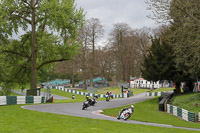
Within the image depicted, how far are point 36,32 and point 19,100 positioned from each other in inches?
331

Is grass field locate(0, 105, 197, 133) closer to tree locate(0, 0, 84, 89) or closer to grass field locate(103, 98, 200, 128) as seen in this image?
grass field locate(103, 98, 200, 128)

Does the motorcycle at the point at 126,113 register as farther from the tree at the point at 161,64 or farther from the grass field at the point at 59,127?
the tree at the point at 161,64

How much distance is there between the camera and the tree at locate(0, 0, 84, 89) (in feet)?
87.8

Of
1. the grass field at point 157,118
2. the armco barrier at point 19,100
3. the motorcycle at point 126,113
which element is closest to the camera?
the motorcycle at point 126,113

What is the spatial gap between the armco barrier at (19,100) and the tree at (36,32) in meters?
2.63

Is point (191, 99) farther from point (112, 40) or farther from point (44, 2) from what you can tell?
point (112, 40)

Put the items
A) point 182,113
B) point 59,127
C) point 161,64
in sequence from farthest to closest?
point 161,64, point 182,113, point 59,127

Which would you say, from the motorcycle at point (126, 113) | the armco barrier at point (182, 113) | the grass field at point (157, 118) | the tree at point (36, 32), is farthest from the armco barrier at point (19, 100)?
the armco barrier at point (182, 113)

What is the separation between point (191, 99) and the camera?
26.5m

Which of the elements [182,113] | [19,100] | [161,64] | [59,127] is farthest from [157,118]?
[161,64]

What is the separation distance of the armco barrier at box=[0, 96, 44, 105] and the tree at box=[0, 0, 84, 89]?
8.63ft

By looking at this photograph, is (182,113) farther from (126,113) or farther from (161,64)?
(161,64)

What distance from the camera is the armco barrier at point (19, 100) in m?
22.7

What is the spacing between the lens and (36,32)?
29078 millimetres
